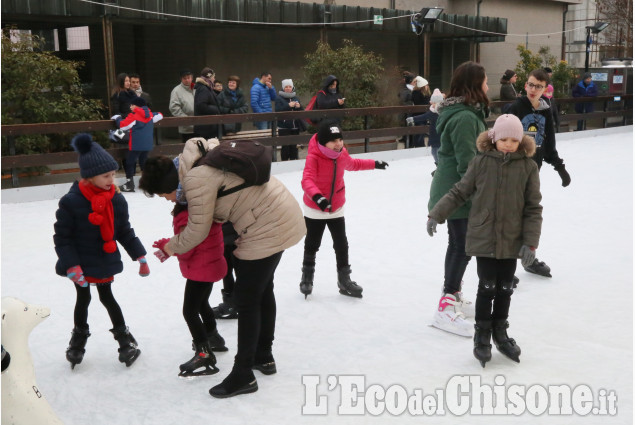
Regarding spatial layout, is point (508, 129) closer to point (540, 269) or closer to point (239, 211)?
point (239, 211)

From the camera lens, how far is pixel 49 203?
804 centimetres

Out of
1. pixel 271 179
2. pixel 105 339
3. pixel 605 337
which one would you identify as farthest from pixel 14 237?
pixel 605 337

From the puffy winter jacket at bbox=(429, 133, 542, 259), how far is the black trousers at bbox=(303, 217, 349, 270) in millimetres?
1191

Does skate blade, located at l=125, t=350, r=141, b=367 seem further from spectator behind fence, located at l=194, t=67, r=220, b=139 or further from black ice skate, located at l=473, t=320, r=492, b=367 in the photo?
spectator behind fence, located at l=194, t=67, r=220, b=139

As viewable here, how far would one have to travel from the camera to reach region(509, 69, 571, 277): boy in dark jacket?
470 centimetres

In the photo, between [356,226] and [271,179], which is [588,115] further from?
[271,179]

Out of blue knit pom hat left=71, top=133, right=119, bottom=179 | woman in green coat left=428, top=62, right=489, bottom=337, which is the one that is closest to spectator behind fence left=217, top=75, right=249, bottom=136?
woman in green coat left=428, top=62, right=489, bottom=337

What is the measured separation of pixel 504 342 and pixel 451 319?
0.45m

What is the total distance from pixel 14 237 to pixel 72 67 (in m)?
4.00

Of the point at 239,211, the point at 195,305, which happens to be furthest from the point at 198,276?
the point at 239,211

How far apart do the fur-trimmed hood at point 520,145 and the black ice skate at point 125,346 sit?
1926mm

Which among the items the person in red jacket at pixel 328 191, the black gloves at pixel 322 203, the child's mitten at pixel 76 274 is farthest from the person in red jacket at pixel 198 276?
the person in red jacket at pixel 328 191

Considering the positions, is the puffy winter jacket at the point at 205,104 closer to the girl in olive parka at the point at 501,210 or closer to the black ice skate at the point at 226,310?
the black ice skate at the point at 226,310

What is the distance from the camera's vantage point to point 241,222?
10.1 feet
